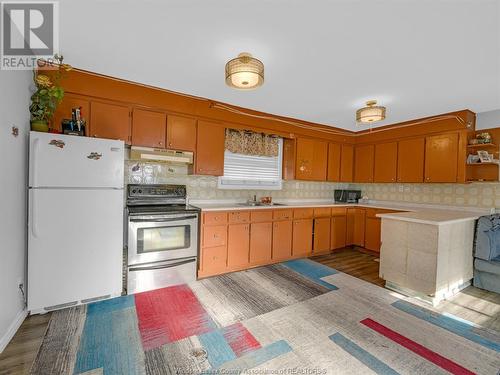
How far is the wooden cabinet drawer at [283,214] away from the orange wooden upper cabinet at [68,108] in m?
2.74

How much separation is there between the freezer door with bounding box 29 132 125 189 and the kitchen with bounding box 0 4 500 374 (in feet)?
0.04

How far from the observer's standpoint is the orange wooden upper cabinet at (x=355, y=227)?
4613 mm

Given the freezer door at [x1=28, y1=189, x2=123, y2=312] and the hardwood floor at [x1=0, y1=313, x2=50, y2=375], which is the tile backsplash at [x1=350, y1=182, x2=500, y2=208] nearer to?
the freezer door at [x1=28, y1=189, x2=123, y2=312]

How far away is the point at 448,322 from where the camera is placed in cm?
229

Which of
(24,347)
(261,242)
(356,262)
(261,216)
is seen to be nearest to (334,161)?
(356,262)

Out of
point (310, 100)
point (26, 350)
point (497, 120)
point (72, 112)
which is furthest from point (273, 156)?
point (26, 350)

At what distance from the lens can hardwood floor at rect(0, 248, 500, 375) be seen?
1.72m

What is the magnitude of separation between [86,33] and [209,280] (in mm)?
2879

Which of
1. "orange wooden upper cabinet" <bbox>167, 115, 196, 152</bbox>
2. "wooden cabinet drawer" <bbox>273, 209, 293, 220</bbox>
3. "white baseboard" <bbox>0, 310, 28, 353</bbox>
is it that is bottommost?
"white baseboard" <bbox>0, 310, 28, 353</bbox>

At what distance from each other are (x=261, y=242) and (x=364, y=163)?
2883 millimetres

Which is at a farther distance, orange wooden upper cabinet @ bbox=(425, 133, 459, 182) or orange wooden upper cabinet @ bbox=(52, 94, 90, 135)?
orange wooden upper cabinet @ bbox=(425, 133, 459, 182)

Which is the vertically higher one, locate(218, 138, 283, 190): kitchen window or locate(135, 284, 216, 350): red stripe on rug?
locate(218, 138, 283, 190): kitchen window

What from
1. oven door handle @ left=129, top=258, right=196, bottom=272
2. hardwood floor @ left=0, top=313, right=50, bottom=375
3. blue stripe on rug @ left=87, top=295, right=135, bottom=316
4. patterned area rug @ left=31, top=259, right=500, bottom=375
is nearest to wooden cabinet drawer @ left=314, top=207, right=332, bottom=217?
patterned area rug @ left=31, top=259, right=500, bottom=375

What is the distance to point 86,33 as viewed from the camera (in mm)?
1965
